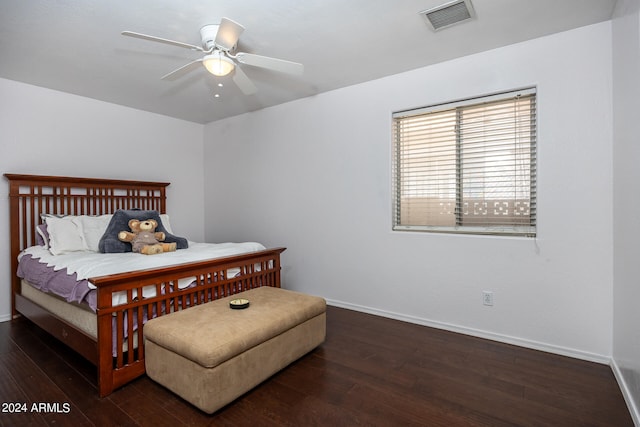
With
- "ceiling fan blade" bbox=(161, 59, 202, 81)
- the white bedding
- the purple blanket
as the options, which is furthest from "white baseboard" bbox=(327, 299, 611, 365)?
"ceiling fan blade" bbox=(161, 59, 202, 81)

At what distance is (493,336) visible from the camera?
2.65 m

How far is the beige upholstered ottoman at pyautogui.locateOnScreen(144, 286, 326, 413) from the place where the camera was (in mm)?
1689

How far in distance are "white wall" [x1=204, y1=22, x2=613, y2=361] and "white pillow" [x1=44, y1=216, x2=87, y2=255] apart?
71.6 inches

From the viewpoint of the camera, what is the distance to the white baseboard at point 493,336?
2295mm

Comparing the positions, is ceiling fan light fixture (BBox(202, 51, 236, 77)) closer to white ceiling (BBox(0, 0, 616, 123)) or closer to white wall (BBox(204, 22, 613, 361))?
white ceiling (BBox(0, 0, 616, 123))

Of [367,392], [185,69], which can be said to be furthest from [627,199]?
[185,69]

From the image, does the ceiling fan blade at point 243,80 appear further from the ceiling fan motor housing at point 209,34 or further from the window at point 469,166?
the window at point 469,166

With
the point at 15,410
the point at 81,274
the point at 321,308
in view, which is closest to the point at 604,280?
the point at 321,308

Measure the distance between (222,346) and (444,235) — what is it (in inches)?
81.9

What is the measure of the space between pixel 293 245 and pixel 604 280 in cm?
284

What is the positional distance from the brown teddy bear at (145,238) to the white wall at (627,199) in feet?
11.1

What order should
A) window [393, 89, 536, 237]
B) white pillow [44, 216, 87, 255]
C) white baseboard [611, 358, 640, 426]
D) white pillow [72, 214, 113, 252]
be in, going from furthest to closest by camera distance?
white pillow [72, 214, 113, 252]
white pillow [44, 216, 87, 255]
window [393, 89, 536, 237]
white baseboard [611, 358, 640, 426]

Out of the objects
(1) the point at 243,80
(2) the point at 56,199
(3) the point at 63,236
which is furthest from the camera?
(2) the point at 56,199

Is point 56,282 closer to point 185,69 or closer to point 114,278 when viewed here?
point 114,278
